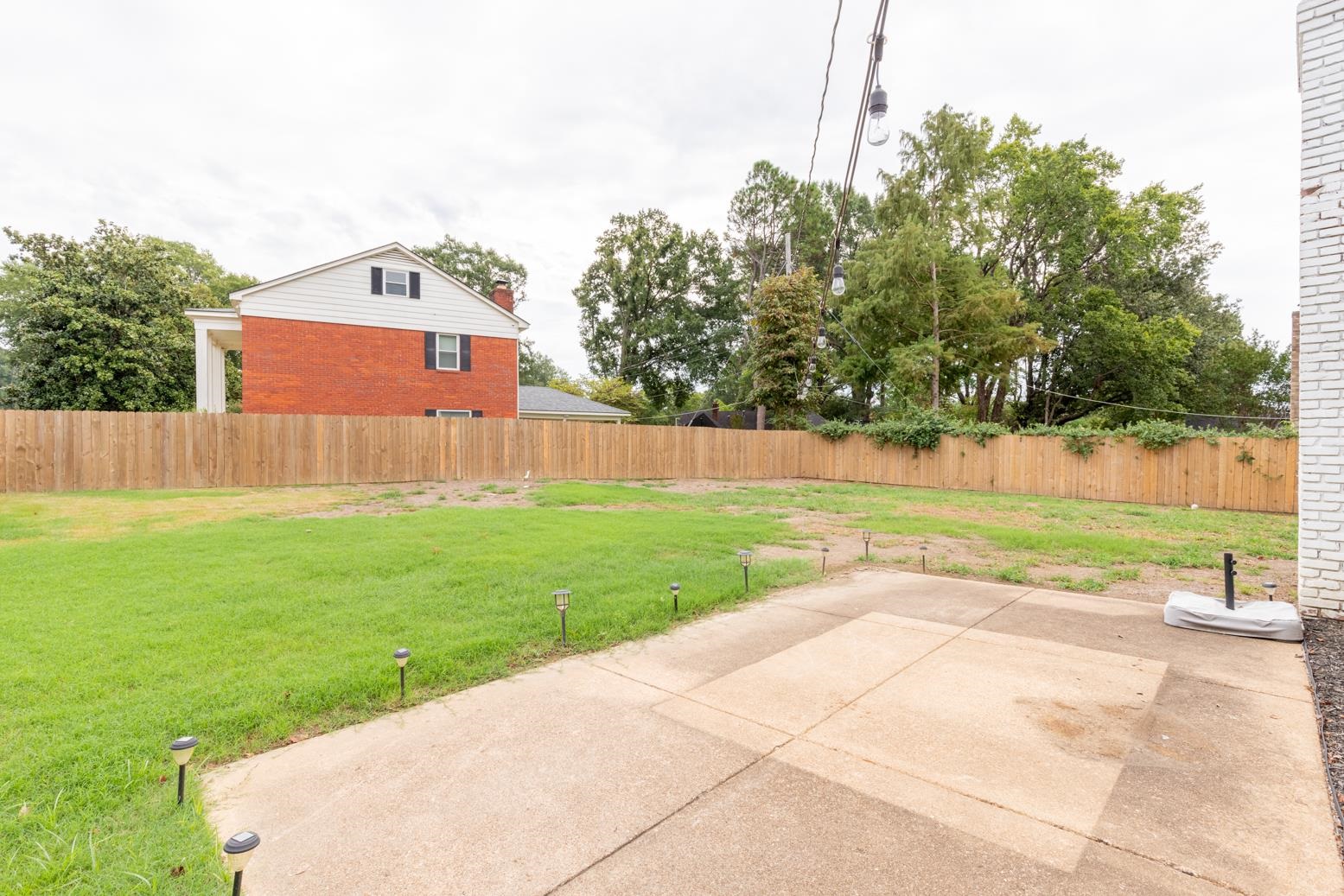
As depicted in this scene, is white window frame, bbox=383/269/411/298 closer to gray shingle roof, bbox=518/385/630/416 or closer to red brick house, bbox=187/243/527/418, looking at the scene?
red brick house, bbox=187/243/527/418

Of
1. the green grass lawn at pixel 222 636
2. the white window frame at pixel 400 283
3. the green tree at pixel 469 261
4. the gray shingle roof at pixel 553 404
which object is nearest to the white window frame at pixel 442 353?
the white window frame at pixel 400 283

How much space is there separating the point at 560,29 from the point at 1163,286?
30.1 m

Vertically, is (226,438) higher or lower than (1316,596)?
higher

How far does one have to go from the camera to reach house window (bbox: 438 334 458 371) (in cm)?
1903

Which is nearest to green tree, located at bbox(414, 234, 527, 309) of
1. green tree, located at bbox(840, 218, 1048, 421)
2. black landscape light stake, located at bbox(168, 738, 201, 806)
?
green tree, located at bbox(840, 218, 1048, 421)

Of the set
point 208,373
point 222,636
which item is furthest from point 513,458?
point 222,636

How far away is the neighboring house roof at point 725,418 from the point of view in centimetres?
3025

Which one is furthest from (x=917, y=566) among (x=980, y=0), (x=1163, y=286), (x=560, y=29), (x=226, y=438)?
(x=1163, y=286)

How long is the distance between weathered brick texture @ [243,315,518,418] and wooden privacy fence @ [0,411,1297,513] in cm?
384

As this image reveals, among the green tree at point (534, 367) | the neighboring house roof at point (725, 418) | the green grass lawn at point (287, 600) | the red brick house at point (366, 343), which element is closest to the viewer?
the green grass lawn at point (287, 600)

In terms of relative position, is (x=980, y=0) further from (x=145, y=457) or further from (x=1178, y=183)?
(x=1178, y=183)

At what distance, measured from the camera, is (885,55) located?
554 cm

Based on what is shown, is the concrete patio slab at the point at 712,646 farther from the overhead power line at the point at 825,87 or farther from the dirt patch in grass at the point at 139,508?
the dirt patch in grass at the point at 139,508

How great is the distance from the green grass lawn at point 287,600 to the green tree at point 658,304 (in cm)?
2651
